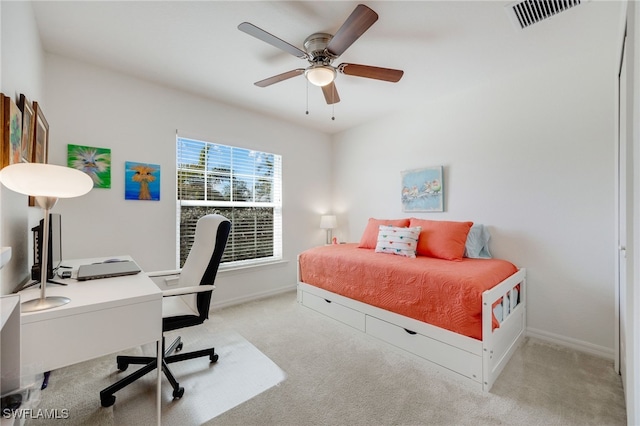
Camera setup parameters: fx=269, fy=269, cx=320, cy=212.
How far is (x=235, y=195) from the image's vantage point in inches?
138

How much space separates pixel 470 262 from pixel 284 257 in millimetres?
2405

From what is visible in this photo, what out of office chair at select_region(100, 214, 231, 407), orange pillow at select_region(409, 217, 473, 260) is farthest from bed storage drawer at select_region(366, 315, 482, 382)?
office chair at select_region(100, 214, 231, 407)

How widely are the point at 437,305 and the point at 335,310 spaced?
1.13 m

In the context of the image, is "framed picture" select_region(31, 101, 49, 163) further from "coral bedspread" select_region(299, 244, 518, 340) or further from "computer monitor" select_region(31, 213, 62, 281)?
"coral bedspread" select_region(299, 244, 518, 340)

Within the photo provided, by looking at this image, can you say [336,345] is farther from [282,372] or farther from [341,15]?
[341,15]

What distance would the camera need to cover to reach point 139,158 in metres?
2.74

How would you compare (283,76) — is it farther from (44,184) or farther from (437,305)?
(437,305)

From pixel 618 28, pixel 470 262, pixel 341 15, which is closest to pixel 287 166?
pixel 341 15

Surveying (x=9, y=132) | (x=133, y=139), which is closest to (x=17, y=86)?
(x=9, y=132)

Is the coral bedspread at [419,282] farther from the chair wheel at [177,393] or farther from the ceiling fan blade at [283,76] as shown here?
the ceiling fan blade at [283,76]

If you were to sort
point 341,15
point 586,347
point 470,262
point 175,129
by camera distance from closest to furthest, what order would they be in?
point 341,15
point 586,347
point 470,262
point 175,129

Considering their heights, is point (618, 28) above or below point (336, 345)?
above

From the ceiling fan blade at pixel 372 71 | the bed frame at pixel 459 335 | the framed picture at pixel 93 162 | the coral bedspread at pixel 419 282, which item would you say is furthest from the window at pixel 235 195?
the ceiling fan blade at pixel 372 71

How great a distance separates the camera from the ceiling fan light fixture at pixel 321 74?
6.60 ft
